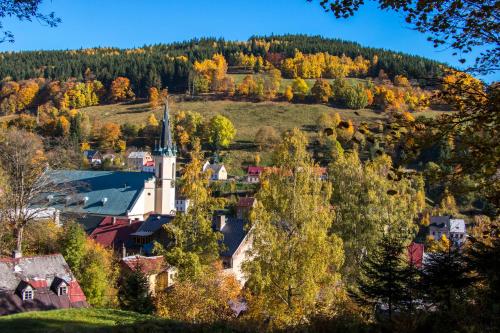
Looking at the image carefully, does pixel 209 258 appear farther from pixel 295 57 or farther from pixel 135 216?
pixel 295 57

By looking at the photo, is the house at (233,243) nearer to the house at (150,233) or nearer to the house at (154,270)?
the house at (150,233)

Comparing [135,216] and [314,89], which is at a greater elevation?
[314,89]

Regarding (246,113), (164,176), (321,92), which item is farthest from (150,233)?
(321,92)

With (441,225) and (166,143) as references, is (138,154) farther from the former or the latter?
(441,225)

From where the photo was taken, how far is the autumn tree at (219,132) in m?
100

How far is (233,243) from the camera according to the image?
3597 centimetres

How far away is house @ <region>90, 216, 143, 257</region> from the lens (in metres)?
42.7

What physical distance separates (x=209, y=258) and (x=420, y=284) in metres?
10.6

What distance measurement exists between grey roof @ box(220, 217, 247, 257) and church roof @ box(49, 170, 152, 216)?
18.7 meters

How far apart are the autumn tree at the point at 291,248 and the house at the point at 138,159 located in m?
77.8

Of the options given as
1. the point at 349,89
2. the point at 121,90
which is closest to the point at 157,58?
the point at 121,90

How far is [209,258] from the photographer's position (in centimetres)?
2262

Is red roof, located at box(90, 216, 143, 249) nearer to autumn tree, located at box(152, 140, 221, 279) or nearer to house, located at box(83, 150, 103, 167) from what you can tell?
autumn tree, located at box(152, 140, 221, 279)

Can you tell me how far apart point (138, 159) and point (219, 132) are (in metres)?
16.2
